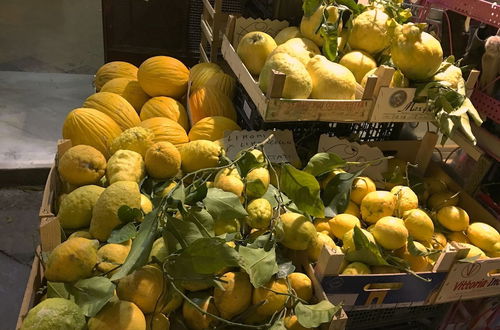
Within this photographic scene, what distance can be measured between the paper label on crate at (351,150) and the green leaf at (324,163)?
179mm

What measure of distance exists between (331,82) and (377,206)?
40 cm

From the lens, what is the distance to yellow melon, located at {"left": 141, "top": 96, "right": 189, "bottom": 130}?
1715 millimetres

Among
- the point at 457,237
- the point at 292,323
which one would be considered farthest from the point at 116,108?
the point at 457,237

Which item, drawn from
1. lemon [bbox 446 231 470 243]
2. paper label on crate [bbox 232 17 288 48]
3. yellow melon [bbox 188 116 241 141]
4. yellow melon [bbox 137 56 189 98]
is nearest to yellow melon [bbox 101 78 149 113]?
yellow melon [bbox 137 56 189 98]

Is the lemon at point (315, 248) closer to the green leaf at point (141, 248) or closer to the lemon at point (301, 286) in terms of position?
the lemon at point (301, 286)

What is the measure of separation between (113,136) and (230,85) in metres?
0.55

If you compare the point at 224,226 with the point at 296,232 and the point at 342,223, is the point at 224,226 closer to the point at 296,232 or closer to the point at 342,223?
the point at 296,232

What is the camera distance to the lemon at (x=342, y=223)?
4.25ft

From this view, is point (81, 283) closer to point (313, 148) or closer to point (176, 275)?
point (176, 275)

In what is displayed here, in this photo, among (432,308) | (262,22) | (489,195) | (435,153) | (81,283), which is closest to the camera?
(81,283)

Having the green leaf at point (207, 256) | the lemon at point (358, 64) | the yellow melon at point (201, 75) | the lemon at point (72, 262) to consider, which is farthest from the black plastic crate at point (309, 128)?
the lemon at point (72, 262)

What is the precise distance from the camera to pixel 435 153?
6.48 feet

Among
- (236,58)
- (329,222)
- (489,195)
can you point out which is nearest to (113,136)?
(236,58)

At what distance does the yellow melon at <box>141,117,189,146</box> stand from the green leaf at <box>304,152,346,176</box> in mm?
482
